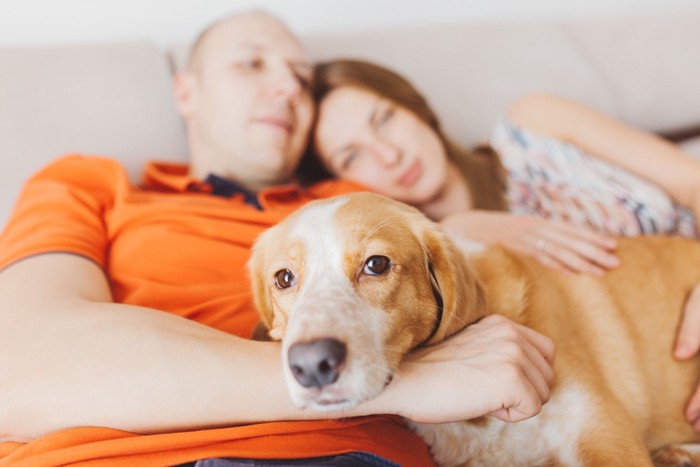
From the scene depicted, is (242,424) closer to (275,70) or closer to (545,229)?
(545,229)

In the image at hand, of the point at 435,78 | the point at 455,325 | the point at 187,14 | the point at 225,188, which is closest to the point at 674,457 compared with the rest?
the point at 455,325

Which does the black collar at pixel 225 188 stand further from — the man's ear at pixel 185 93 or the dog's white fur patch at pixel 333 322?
the dog's white fur patch at pixel 333 322

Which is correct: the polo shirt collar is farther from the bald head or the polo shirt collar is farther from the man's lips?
the bald head

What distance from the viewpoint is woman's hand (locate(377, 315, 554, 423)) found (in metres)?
1.18

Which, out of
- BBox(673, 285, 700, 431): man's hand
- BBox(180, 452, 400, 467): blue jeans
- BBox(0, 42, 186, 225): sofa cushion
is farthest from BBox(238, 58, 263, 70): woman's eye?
BBox(673, 285, 700, 431): man's hand

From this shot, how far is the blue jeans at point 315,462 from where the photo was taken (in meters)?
1.06

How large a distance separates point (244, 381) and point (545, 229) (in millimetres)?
1155

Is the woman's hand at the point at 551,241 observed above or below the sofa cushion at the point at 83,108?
below

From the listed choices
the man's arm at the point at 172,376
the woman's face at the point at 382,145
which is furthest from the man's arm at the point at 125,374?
the woman's face at the point at 382,145

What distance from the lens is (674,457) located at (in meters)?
1.67

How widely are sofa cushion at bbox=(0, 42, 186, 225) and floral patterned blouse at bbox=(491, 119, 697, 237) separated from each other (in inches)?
57.7

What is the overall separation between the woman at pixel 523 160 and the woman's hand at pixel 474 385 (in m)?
0.91

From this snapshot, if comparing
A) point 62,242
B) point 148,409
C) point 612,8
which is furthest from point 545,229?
point 612,8

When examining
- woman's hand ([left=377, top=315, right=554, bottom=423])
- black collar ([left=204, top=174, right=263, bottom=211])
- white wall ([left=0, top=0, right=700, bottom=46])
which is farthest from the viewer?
white wall ([left=0, top=0, right=700, bottom=46])
